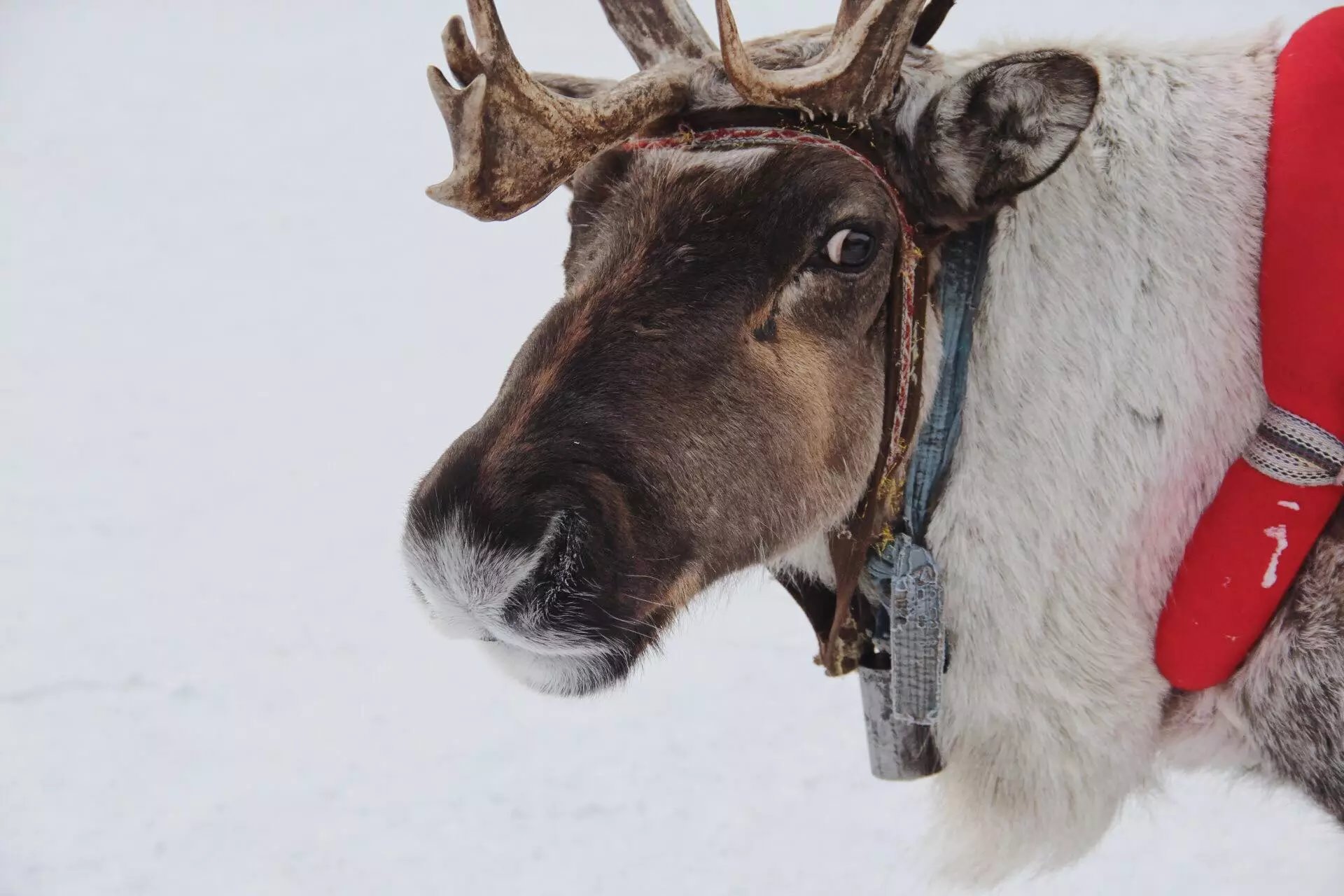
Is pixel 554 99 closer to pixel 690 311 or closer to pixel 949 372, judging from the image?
pixel 690 311

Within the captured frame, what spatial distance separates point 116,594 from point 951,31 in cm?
721

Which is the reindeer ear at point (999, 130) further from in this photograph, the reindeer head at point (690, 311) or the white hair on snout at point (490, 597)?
the white hair on snout at point (490, 597)

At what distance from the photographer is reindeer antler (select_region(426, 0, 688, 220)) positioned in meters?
1.78

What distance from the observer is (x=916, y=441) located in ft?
7.02

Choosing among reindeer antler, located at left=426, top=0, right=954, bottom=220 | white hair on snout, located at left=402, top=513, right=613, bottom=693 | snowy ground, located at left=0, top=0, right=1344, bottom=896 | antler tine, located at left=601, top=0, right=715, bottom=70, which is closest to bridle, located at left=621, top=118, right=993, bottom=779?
reindeer antler, located at left=426, top=0, right=954, bottom=220

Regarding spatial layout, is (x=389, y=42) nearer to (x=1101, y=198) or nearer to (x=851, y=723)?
(x=851, y=723)

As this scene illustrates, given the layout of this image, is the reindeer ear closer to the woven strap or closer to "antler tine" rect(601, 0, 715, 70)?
"antler tine" rect(601, 0, 715, 70)

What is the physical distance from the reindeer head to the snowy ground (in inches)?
18.7

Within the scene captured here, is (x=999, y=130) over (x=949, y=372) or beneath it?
over

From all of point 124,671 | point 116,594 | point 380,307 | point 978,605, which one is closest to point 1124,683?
point 978,605

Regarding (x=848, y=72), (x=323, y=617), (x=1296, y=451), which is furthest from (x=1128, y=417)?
(x=323, y=617)

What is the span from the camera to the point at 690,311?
1.83m

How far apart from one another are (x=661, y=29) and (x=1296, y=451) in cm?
152

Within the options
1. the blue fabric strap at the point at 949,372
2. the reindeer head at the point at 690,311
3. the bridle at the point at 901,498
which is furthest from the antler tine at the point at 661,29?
the blue fabric strap at the point at 949,372
